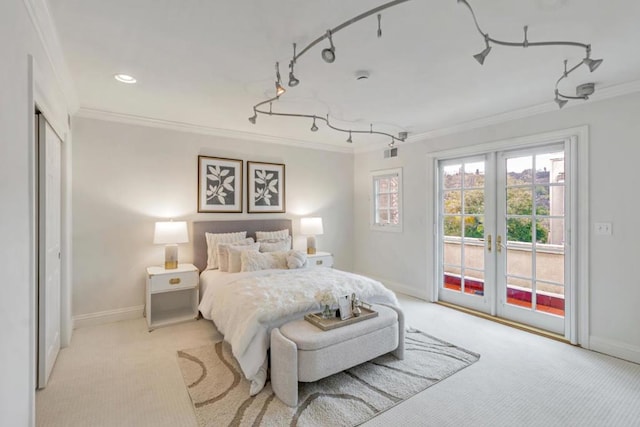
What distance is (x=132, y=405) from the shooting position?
2.21 m

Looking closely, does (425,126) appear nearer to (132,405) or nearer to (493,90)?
(493,90)

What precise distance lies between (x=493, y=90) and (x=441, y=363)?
254 cm

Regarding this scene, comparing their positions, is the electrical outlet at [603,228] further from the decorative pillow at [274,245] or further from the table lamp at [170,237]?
the table lamp at [170,237]

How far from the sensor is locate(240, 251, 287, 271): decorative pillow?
372 cm

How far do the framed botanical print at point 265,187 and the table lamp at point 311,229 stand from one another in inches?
16.3

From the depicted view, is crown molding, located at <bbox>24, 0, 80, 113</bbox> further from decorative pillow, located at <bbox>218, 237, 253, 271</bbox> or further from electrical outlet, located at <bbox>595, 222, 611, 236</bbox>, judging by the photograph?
electrical outlet, located at <bbox>595, 222, 611, 236</bbox>

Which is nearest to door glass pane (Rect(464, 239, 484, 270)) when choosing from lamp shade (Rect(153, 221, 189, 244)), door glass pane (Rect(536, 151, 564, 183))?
door glass pane (Rect(536, 151, 564, 183))

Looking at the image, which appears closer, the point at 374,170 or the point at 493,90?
the point at 493,90

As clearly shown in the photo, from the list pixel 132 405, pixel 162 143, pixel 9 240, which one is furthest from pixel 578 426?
pixel 162 143

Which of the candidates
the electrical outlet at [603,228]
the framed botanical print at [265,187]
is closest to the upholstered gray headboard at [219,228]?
the framed botanical print at [265,187]

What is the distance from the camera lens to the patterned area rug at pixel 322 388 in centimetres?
207

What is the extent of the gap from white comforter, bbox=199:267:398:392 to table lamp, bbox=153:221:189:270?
17.0 inches

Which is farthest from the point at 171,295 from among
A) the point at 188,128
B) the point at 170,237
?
the point at 188,128

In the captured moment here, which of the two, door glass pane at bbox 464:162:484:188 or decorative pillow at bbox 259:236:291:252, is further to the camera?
decorative pillow at bbox 259:236:291:252
